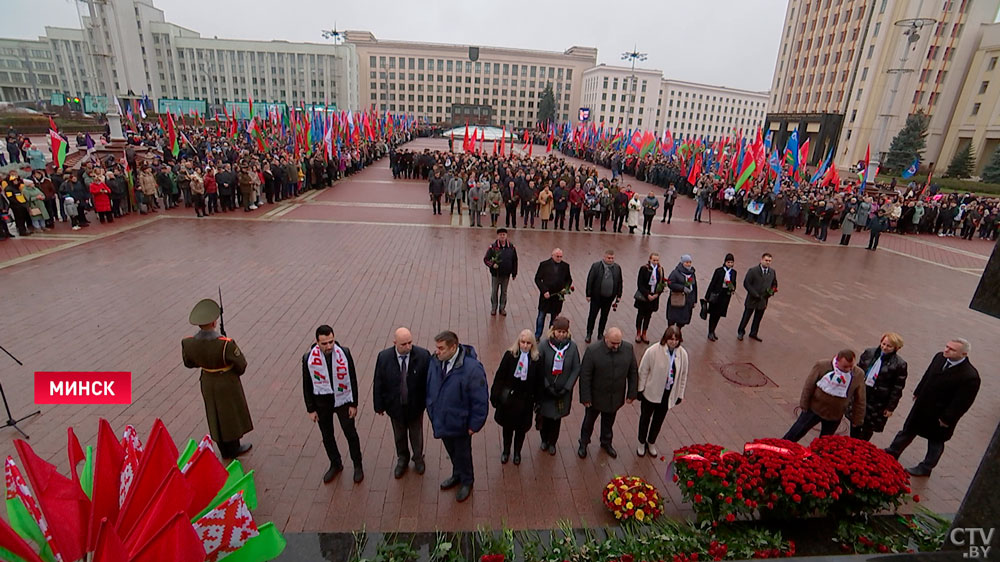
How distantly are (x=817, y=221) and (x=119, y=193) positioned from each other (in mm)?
23831

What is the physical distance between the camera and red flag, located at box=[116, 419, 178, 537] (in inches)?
75.2

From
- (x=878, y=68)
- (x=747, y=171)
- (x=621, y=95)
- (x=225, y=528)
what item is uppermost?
(x=621, y=95)

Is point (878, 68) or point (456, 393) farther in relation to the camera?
point (878, 68)

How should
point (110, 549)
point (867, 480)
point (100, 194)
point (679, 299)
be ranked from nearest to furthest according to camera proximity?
point (110, 549), point (867, 480), point (679, 299), point (100, 194)

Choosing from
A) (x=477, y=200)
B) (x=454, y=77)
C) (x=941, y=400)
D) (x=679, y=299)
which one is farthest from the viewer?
(x=454, y=77)

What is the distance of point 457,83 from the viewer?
116938 millimetres

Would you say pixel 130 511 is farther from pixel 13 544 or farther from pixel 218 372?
pixel 218 372

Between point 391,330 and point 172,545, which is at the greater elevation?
point 172,545

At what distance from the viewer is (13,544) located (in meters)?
1.65

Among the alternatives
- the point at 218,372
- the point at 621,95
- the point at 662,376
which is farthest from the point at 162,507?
the point at 621,95

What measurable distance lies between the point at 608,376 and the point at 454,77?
122 meters

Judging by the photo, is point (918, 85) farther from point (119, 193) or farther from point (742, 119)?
point (742, 119)

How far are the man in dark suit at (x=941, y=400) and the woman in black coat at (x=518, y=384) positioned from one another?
4.08 meters

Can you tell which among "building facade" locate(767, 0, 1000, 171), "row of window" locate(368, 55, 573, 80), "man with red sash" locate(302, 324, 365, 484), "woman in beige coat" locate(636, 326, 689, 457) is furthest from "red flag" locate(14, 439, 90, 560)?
"row of window" locate(368, 55, 573, 80)
